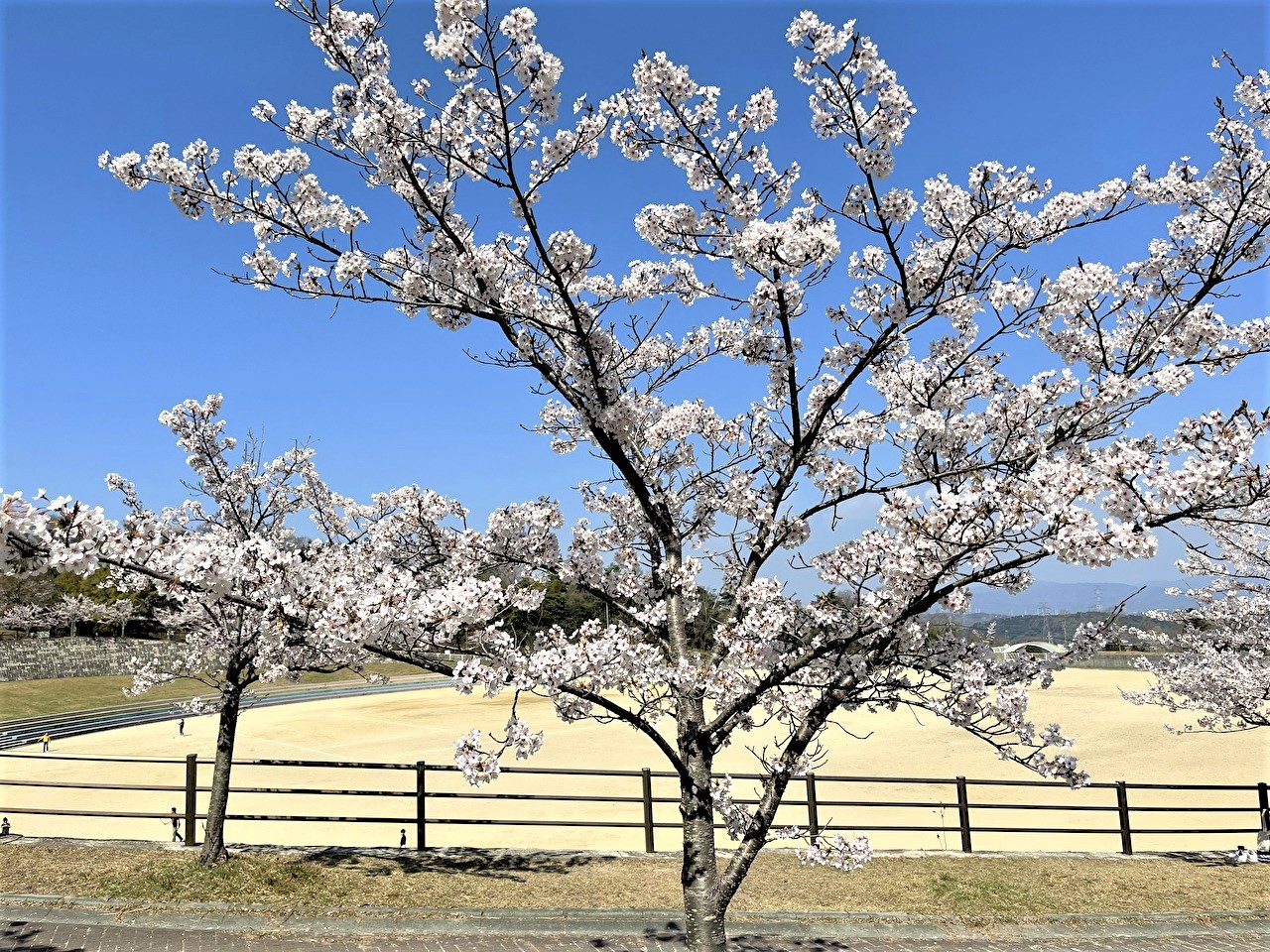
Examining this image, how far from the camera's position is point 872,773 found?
21609 millimetres

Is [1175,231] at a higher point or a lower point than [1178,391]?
higher

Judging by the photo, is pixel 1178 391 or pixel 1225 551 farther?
pixel 1225 551

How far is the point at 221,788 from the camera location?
29.5 ft

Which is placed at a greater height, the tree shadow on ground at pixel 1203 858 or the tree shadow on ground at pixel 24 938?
the tree shadow on ground at pixel 24 938

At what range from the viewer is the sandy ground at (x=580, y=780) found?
1409 cm

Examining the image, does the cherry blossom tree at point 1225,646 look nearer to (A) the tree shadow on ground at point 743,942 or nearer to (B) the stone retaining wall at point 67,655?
(A) the tree shadow on ground at point 743,942

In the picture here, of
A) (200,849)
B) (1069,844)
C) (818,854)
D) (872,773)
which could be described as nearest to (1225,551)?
(1069,844)

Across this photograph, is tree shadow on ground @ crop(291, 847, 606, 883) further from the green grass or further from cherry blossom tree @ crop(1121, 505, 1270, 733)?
the green grass

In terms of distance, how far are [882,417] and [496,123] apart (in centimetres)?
379

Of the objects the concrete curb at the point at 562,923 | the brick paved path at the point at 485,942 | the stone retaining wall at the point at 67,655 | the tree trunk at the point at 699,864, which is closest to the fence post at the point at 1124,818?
the concrete curb at the point at 562,923

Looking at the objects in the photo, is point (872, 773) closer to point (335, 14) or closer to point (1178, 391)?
point (1178, 391)

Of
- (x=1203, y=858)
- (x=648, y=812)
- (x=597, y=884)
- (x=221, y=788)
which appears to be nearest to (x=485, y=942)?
(x=597, y=884)

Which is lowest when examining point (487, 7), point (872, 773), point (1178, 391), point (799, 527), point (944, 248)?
point (872, 773)

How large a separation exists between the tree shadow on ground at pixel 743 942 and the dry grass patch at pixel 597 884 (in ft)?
1.73
